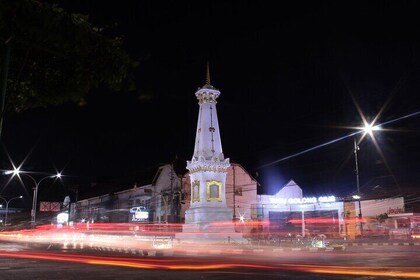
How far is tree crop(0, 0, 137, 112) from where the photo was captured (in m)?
5.35

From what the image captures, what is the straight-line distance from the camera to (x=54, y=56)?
6355 mm

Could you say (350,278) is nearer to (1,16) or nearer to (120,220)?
(1,16)

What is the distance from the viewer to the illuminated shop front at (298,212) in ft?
191

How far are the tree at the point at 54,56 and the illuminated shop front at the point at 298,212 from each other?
2060 inches

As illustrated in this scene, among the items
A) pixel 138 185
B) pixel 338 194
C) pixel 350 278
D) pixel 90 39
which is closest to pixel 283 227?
pixel 338 194

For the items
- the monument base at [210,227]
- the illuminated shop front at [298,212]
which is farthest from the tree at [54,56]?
the illuminated shop front at [298,212]

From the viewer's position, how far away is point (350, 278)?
1299 centimetres

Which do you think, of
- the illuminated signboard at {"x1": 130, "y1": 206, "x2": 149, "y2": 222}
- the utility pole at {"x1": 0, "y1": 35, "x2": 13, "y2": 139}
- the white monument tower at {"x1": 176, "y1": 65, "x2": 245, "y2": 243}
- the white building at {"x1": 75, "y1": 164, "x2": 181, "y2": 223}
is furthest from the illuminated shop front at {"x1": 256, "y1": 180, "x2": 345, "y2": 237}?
the utility pole at {"x1": 0, "y1": 35, "x2": 13, "y2": 139}

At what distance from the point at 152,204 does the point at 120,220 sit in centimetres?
1205

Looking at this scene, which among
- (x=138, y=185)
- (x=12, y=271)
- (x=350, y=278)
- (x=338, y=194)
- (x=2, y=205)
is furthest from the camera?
(x=2, y=205)

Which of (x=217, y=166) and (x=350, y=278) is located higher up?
(x=217, y=166)

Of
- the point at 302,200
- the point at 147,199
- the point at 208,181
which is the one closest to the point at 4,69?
the point at 208,181

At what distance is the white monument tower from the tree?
32.3 metres

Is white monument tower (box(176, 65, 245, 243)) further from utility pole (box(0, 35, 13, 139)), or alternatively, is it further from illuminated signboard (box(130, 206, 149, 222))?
utility pole (box(0, 35, 13, 139))
